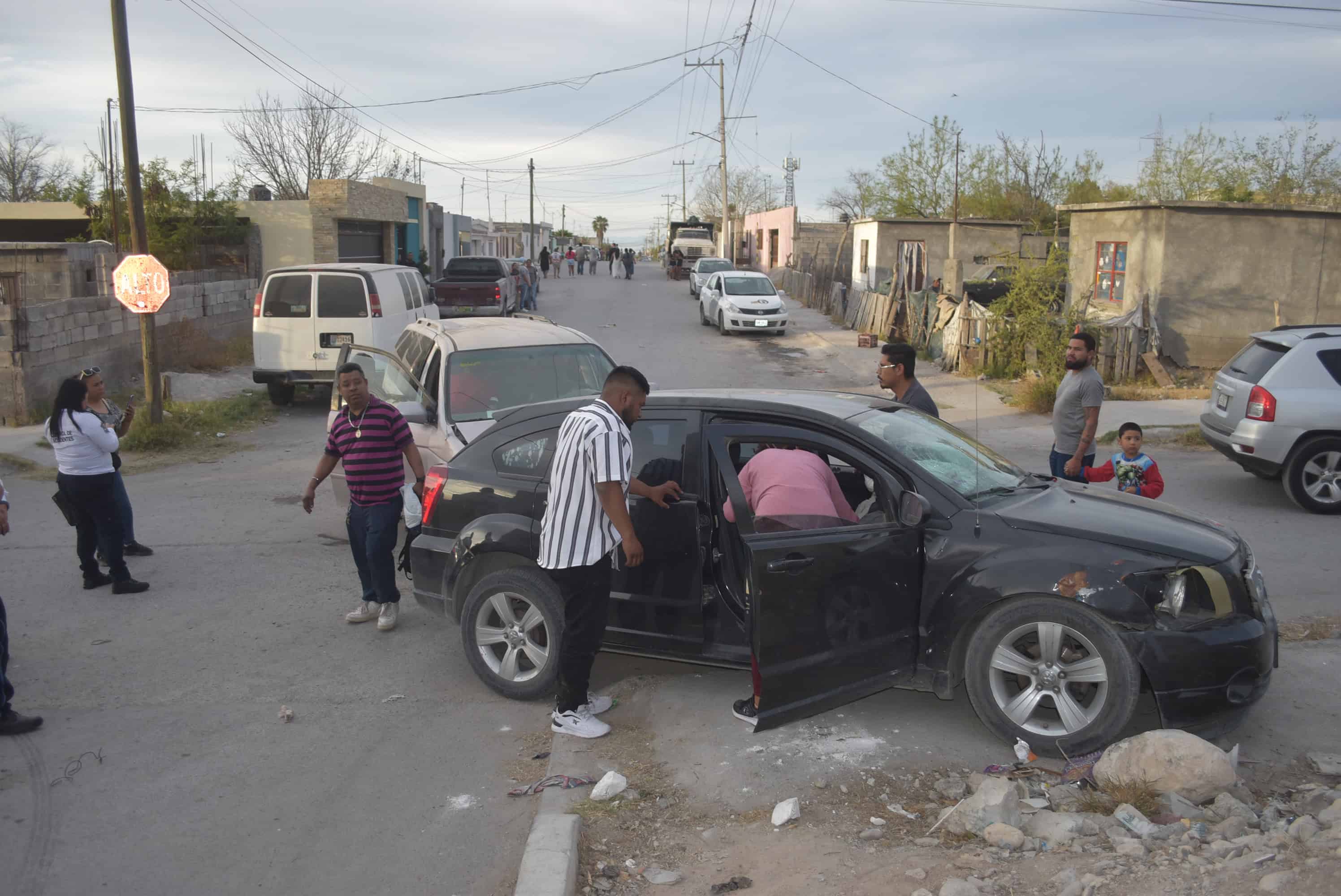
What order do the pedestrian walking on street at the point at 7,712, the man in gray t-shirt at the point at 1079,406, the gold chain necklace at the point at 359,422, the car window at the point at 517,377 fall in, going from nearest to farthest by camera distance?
the pedestrian walking on street at the point at 7,712
the gold chain necklace at the point at 359,422
the man in gray t-shirt at the point at 1079,406
the car window at the point at 517,377

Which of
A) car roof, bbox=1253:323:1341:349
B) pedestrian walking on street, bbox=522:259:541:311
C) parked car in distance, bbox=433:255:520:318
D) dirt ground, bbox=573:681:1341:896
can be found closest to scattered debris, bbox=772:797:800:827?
dirt ground, bbox=573:681:1341:896

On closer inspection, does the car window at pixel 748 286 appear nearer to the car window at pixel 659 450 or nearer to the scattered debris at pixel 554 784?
the car window at pixel 659 450

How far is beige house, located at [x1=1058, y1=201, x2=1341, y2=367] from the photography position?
17.5 metres

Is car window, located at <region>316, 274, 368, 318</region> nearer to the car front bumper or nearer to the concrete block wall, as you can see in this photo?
the concrete block wall

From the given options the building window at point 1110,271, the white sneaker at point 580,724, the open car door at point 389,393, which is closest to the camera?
the white sneaker at point 580,724

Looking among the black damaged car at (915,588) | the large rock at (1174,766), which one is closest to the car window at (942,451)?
the black damaged car at (915,588)

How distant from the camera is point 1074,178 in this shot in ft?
134

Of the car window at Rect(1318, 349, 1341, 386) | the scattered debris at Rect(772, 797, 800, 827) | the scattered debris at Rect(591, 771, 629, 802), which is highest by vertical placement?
the car window at Rect(1318, 349, 1341, 386)

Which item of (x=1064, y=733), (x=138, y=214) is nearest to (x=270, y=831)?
(x=1064, y=733)

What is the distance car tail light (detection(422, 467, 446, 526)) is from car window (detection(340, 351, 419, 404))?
2.78m

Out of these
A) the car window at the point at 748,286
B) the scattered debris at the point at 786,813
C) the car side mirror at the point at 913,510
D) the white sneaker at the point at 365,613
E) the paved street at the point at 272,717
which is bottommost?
the paved street at the point at 272,717

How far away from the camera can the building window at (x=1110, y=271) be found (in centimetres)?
1878

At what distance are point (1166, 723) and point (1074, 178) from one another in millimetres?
40624

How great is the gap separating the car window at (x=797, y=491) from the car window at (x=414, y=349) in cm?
458
